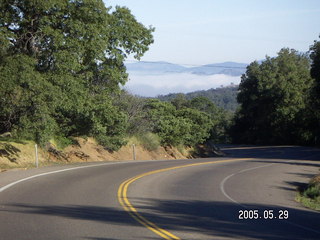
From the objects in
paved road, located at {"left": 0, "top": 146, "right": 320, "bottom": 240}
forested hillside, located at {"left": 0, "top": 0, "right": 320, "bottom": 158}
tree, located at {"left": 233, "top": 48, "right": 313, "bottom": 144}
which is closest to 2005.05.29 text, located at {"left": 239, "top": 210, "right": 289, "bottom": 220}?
paved road, located at {"left": 0, "top": 146, "right": 320, "bottom": 240}

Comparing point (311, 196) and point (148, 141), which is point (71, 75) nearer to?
point (311, 196)

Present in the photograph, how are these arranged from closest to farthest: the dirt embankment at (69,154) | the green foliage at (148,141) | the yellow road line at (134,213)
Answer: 1. the yellow road line at (134,213)
2. the dirt embankment at (69,154)
3. the green foliage at (148,141)

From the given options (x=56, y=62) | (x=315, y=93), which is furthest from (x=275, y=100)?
(x=56, y=62)

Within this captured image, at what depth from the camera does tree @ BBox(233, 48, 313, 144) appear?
71.3 metres

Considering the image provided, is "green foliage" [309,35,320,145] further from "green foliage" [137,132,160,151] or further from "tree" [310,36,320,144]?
"green foliage" [137,132,160,151]

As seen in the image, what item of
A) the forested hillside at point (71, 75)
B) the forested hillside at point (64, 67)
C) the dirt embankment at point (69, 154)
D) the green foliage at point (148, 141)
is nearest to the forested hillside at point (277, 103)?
the forested hillside at point (71, 75)

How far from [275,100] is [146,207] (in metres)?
65.6

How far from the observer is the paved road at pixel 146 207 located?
9500 mm

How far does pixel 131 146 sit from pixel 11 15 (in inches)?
664

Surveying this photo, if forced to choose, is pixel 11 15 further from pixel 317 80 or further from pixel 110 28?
pixel 317 80

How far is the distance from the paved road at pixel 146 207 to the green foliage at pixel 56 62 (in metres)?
3.99

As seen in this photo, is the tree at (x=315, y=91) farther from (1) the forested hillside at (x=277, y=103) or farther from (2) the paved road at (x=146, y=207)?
(2) the paved road at (x=146, y=207)

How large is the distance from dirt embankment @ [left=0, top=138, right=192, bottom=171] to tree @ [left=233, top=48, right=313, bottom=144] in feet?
105

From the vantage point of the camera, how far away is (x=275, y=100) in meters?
75.1
